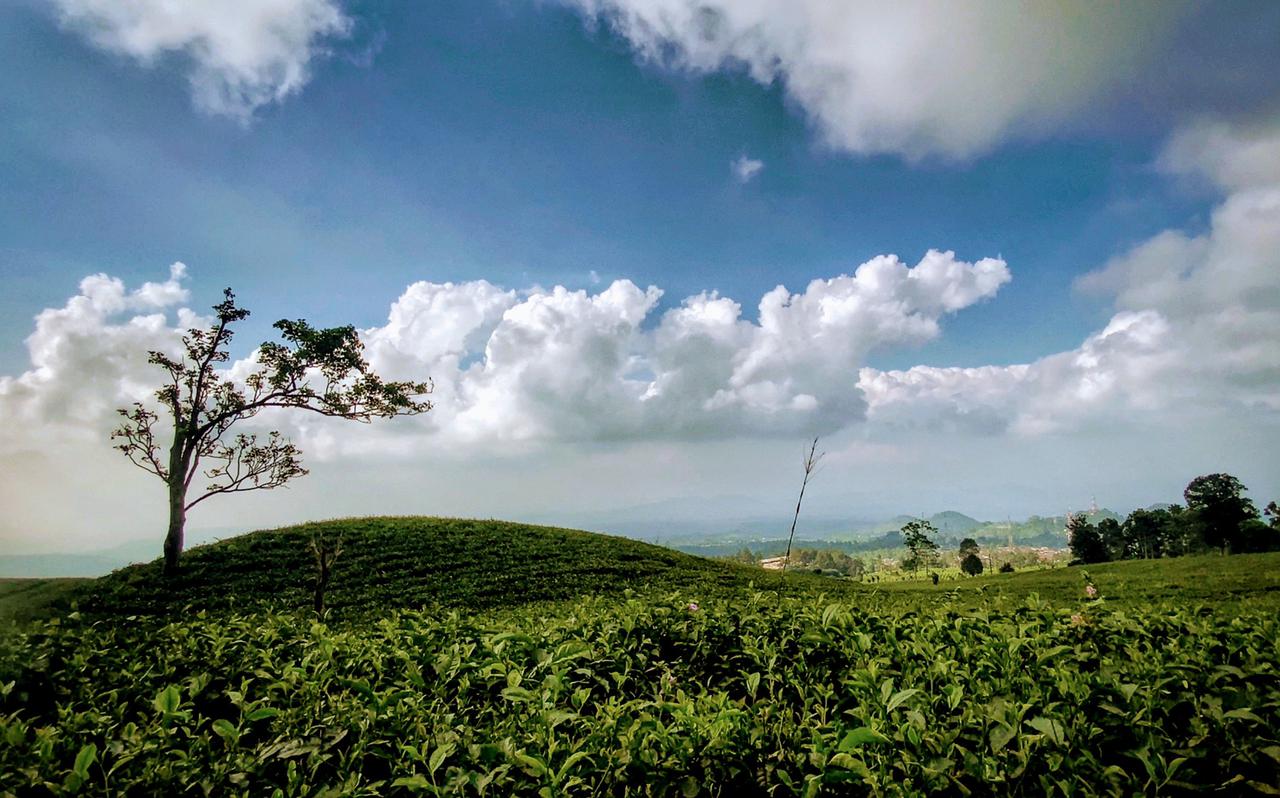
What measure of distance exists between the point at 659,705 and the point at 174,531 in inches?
871

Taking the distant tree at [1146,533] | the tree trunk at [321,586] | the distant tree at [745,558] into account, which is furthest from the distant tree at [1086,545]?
the tree trunk at [321,586]

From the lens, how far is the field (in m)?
1.95

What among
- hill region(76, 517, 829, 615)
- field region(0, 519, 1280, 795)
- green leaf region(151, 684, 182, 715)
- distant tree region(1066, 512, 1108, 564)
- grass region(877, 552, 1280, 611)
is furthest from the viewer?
distant tree region(1066, 512, 1108, 564)

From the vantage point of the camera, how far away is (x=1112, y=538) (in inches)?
2635

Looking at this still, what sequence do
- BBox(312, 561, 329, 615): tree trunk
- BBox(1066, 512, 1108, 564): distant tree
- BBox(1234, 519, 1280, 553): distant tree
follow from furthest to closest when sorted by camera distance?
1. BBox(1066, 512, 1108, 564): distant tree
2. BBox(1234, 519, 1280, 553): distant tree
3. BBox(312, 561, 329, 615): tree trunk

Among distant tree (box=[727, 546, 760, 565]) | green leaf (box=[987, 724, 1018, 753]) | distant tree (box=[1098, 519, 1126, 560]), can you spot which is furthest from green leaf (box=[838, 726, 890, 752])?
distant tree (box=[1098, 519, 1126, 560])

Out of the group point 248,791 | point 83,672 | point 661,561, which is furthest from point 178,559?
point 248,791

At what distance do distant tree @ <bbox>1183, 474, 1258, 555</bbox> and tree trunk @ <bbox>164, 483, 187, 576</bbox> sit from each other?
209 ft

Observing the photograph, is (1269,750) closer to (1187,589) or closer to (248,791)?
(248,791)

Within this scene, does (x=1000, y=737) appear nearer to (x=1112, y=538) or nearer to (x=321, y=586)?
(x=321, y=586)

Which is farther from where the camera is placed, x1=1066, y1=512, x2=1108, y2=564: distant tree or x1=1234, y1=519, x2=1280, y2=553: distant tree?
x1=1066, y1=512, x2=1108, y2=564: distant tree

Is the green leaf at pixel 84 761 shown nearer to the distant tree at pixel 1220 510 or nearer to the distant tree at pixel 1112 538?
the distant tree at pixel 1220 510

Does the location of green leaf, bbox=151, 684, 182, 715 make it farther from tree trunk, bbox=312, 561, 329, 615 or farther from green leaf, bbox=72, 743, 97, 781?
tree trunk, bbox=312, 561, 329, 615

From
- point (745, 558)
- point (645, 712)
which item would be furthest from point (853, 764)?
point (745, 558)
